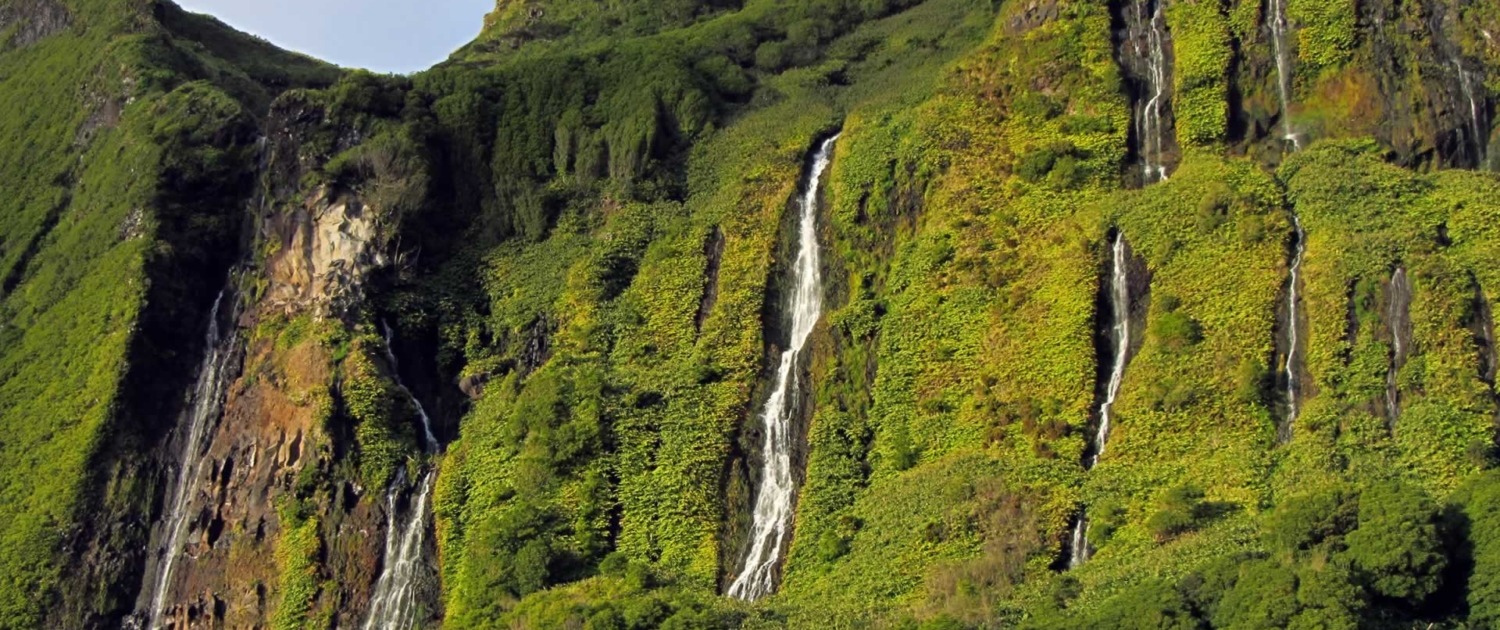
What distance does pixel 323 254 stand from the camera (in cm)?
8988

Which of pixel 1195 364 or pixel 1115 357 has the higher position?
pixel 1115 357

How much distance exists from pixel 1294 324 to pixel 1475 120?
1325 centimetres

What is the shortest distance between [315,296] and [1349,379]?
136ft

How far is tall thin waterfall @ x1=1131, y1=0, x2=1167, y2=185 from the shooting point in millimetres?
83250

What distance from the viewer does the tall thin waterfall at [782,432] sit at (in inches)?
2938

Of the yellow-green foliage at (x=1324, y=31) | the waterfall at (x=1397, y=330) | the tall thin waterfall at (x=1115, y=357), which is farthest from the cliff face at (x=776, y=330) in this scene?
the tall thin waterfall at (x=1115, y=357)

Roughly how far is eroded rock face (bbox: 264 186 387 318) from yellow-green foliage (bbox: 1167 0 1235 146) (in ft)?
109

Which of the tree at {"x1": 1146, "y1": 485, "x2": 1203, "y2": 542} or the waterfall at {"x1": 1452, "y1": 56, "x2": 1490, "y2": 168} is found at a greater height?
the waterfall at {"x1": 1452, "y1": 56, "x2": 1490, "y2": 168}

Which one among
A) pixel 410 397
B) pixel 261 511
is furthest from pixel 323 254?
pixel 261 511

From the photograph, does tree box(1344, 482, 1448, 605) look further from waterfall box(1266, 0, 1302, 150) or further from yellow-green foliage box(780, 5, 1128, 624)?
waterfall box(1266, 0, 1302, 150)

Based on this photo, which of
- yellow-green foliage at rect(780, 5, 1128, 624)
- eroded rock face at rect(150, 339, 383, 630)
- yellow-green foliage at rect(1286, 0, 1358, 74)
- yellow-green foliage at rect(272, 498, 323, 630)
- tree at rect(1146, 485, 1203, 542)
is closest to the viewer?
tree at rect(1146, 485, 1203, 542)

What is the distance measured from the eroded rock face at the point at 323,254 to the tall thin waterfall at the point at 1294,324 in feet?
123

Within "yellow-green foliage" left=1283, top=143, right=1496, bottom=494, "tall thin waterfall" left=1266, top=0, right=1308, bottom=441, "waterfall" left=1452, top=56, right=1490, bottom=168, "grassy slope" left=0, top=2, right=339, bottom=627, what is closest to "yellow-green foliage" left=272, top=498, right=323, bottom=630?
"grassy slope" left=0, top=2, right=339, bottom=627

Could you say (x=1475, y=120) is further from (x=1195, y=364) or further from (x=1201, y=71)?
(x=1195, y=364)
